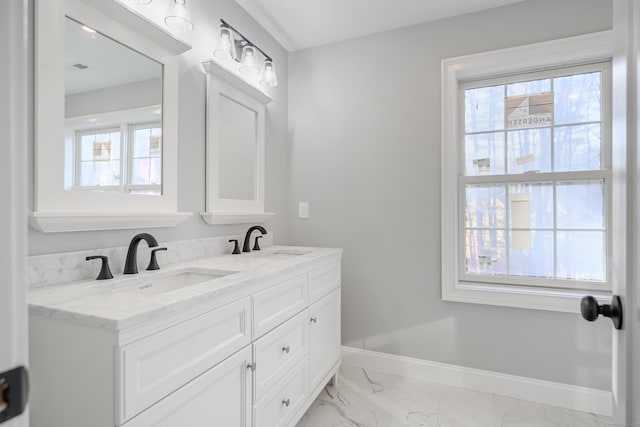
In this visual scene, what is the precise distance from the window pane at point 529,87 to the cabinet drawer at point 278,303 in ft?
6.04

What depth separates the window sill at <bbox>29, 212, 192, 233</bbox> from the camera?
1.07 metres

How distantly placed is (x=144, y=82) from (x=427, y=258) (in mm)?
1943

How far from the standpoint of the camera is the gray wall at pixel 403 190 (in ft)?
6.66

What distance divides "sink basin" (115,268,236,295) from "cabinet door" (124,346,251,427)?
0.38 m

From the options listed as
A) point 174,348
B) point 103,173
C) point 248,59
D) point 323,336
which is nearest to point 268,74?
point 248,59

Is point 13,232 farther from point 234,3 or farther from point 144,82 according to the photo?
point 234,3

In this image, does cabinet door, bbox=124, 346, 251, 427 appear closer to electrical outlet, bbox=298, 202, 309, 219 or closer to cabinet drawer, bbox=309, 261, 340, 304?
cabinet drawer, bbox=309, 261, 340, 304

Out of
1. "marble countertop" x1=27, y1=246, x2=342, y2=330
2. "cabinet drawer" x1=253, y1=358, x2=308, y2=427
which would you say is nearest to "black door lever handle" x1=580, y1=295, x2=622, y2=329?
"marble countertop" x1=27, y1=246, x2=342, y2=330

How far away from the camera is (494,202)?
2.25 m

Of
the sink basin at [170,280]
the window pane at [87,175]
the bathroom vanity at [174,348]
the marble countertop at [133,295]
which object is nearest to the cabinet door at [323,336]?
the bathroom vanity at [174,348]

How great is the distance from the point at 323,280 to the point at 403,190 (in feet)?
2.93

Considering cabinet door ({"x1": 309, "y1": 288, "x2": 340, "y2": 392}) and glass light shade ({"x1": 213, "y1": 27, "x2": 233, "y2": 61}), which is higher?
glass light shade ({"x1": 213, "y1": 27, "x2": 233, "y2": 61})

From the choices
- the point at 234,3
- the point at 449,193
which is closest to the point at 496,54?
the point at 449,193

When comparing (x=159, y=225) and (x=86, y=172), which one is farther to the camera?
(x=159, y=225)
